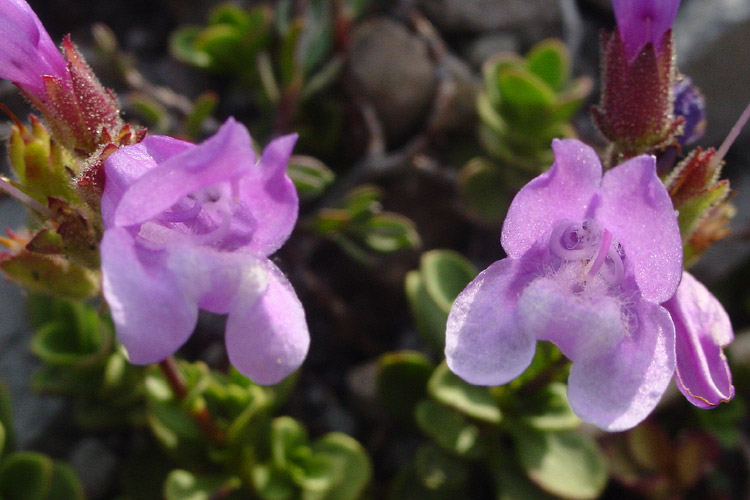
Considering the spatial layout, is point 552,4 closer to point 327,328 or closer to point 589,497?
point 327,328

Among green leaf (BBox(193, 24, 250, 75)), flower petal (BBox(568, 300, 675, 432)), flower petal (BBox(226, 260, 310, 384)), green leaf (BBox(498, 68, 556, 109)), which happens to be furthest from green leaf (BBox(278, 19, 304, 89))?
flower petal (BBox(568, 300, 675, 432))

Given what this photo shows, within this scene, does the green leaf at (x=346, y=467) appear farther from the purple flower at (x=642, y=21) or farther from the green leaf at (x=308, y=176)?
the purple flower at (x=642, y=21)

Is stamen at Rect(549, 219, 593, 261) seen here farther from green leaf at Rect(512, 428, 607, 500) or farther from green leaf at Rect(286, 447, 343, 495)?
green leaf at Rect(286, 447, 343, 495)

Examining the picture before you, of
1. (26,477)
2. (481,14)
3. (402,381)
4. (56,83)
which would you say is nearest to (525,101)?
(481,14)

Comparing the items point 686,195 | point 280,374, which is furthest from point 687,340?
point 280,374

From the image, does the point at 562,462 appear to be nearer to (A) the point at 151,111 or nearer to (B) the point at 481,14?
(A) the point at 151,111

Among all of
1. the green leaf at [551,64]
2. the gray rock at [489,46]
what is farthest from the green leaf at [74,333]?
the gray rock at [489,46]
